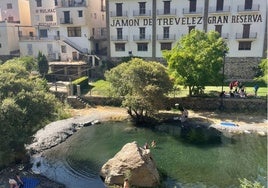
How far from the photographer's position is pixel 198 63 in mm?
A: 32844

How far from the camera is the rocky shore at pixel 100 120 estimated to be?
87.9 feet

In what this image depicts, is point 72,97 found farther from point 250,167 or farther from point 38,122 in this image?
point 250,167

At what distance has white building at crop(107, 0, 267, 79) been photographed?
141ft

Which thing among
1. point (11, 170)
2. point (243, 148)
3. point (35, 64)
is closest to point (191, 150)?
point (243, 148)

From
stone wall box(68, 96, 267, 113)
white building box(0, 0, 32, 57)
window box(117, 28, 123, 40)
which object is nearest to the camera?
stone wall box(68, 96, 267, 113)

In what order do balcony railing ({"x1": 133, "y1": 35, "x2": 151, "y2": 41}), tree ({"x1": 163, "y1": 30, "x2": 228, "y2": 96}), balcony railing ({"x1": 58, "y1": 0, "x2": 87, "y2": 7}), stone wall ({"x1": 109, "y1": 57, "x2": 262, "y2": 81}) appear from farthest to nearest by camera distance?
1. balcony railing ({"x1": 58, "y1": 0, "x2": 87, "y2": 7})
2. balcony railing ({"x1": 133, "y1": 35, "x2": 151, "y2": 41})
3. stone wall ({"x1": 109, "y1": 57, "x2": 262, "y2": 81})
4. tree ({"x1": 163, "y1": 30, "x2": 228, "y2": 96})

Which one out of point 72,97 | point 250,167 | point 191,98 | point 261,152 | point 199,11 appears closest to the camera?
point 250,167

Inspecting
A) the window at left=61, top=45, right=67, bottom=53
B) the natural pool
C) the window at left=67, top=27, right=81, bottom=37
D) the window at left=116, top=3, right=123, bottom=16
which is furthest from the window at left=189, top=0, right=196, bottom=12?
the window at left=61, top=45, right=67, bottom=53

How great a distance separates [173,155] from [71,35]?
3553cm

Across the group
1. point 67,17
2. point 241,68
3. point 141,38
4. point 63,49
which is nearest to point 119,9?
point 141,38

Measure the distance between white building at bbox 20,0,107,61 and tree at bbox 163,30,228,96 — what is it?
20920mm

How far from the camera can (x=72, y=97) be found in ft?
125

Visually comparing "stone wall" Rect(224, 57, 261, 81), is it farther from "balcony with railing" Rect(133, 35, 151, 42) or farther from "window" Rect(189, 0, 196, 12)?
"balcony with railing" Rect(133, 35, 151, 42)

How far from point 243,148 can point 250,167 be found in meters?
3.72
